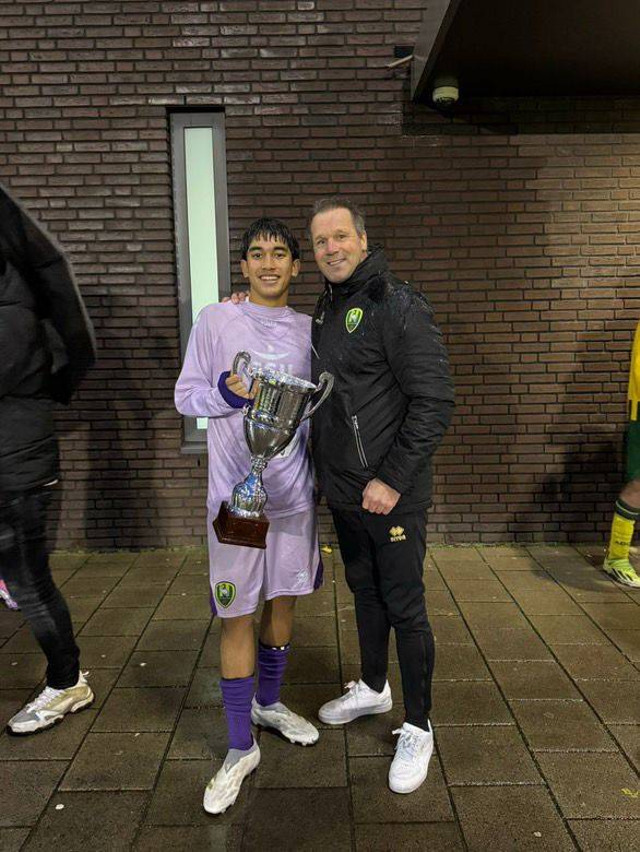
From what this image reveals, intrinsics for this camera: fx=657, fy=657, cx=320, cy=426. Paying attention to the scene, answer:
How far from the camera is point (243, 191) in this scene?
500 centimetres

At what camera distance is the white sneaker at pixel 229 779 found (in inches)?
92.4

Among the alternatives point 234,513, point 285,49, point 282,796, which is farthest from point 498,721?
point 285,49

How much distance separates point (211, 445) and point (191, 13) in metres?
3.92

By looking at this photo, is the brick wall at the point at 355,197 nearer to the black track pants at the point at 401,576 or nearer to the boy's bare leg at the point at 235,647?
the black track pants at the point at 401,576

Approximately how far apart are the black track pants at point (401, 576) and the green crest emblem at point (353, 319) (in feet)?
2.31

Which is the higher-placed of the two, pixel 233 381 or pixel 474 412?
pixel 233 381

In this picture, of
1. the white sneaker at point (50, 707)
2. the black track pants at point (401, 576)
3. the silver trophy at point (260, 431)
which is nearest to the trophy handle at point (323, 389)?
the silver trophy at point (260, 431)

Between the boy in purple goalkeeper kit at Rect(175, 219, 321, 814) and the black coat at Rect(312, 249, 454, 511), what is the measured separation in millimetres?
128

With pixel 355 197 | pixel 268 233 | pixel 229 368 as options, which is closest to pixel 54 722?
pixel 229 368

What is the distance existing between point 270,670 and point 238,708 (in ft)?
1.01

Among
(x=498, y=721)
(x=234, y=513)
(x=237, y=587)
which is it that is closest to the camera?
(x=234, y=513)

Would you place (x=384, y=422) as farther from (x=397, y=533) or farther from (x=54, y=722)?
(x=54, y=722)

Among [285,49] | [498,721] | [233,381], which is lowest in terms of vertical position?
[498,721]

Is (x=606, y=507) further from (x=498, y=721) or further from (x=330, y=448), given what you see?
(x=330, y=448)
